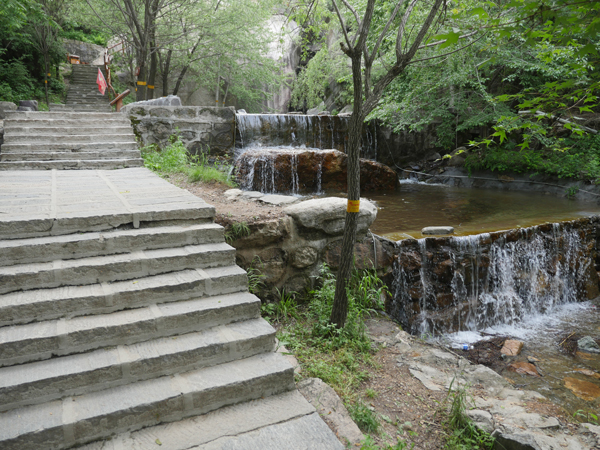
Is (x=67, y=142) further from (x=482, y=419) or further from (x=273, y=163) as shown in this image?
(x=482, y=419)

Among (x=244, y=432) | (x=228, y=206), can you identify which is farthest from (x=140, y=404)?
(x=228, y=206)

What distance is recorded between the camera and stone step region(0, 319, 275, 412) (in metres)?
2.25

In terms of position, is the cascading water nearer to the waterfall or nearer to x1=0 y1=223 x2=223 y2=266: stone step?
the waterfall

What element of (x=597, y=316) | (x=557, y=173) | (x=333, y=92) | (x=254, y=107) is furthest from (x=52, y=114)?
(x=254, y=107)

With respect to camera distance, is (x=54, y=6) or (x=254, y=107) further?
(x=254, y=107)

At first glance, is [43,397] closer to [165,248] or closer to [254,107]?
[165,248]

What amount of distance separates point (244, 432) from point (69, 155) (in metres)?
5.98

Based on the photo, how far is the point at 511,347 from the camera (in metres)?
4.88

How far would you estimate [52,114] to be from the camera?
25.0 feet

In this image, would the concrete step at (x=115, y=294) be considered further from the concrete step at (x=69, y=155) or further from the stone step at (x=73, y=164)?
the concrete step at (x=69, y=155)

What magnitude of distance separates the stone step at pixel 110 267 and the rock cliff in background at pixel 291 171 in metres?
5.58

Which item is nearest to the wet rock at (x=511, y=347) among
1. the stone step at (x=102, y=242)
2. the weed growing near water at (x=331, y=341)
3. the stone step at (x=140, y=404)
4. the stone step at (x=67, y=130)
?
the weed growing near water at (x=331, y=341)

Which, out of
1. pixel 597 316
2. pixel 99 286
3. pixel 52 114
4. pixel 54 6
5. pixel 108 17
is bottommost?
pixel 597 316

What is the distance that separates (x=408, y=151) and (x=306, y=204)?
9.81 m
